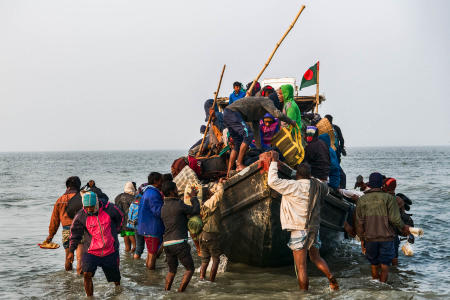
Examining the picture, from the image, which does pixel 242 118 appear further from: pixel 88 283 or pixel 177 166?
pixel 88 283

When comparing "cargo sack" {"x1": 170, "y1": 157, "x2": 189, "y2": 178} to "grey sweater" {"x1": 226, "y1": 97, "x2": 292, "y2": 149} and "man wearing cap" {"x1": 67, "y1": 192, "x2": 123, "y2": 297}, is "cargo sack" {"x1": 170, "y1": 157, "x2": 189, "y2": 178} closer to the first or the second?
"grey sweater" {"x1": 226, "y1": 97, "x2": 292, "y2": 149}

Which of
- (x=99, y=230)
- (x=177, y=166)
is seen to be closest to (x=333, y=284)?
(x=177, y=166)

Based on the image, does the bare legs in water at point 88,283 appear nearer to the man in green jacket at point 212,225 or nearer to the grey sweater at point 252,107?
the man in green jacket at point 212,225

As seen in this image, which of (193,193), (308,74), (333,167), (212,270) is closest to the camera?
(193,193)

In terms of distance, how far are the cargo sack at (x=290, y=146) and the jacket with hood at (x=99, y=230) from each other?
119 inches

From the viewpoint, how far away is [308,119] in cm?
1086

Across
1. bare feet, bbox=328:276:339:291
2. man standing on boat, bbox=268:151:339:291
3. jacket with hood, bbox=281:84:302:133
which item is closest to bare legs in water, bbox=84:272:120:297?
man standing on boat, bbox=268:151:339:291

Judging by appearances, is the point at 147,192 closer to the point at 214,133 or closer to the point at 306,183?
the point at 306,183

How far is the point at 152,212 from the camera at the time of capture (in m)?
6.73

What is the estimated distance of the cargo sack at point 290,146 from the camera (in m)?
7.85

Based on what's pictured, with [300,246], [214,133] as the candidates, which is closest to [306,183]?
[300,246]

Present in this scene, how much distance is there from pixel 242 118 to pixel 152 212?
7.42ft

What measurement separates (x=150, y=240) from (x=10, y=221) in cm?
1152

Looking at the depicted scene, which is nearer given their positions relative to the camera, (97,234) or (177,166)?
(97,234)
